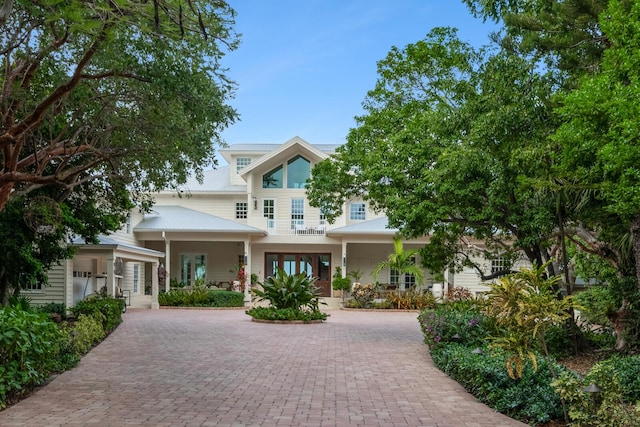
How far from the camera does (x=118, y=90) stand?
11.1 metres

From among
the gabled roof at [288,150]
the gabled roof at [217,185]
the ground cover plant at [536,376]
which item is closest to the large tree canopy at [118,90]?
the ground cover plant at [536,376]

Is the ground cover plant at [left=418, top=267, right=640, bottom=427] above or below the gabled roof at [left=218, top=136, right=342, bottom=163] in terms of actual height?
below

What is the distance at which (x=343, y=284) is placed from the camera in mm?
27688

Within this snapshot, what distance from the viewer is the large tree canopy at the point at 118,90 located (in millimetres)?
8055

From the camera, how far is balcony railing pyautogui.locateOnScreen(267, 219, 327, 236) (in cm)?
3025

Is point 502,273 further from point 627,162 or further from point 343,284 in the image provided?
point 343,284

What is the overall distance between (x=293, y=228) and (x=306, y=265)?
242 centimetres

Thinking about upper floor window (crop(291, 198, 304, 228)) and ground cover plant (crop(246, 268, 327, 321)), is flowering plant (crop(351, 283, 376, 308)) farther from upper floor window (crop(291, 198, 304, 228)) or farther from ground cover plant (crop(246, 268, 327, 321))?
upper floor window (crop(291, 198, 304, 228))

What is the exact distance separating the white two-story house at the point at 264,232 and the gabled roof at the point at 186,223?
0.05 meters

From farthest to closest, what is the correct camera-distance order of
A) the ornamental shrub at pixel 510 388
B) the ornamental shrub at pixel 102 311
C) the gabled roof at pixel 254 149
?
1. the gabled roof at pixel 254 149
2. the ornamental shrub at pixel 102 311
3. the ornamental shrub at pixel 510 388

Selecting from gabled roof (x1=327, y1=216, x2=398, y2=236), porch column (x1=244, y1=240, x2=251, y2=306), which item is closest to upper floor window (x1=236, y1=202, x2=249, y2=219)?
porch column (x1=244, y1=240, x2=251, y2=306)

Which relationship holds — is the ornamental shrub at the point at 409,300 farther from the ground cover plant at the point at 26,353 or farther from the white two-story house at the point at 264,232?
the ground cover plant at the point at 26,353

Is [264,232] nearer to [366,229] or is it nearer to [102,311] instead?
[366,229]

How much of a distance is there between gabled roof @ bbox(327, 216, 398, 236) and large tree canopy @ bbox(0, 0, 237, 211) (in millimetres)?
15424
